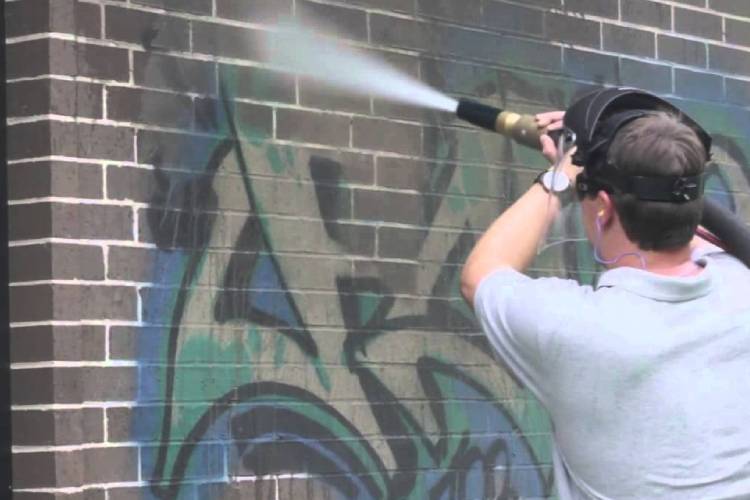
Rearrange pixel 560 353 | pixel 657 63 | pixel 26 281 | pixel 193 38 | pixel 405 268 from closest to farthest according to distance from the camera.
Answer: pixel 560 353
pixel 26 281
pixel 193 38
pixel 405 268
pixel 657 63

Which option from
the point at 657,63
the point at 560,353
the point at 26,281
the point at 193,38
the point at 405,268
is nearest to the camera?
the point at 560,353

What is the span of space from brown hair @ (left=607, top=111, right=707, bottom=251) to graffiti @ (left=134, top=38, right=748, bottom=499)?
1.40 m

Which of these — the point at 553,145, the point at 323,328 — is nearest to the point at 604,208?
the point at 553,145

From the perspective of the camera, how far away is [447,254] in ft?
19.0

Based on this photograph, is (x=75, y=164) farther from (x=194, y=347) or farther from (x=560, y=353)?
(x=560, y=353)

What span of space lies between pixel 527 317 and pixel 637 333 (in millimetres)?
206

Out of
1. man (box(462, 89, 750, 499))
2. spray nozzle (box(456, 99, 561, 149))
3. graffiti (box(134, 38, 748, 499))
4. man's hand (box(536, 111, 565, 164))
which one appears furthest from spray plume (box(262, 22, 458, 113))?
man (box(462, 89, 750, 499))

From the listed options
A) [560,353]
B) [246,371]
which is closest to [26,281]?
[246,371]

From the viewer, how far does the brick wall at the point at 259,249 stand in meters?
4.71

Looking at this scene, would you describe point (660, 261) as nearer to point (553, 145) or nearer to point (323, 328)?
point (553, 145)

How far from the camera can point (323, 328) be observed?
17.6ft

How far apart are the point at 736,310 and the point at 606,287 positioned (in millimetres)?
258

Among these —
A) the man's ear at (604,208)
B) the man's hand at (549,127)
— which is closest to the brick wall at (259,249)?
the man's hand at (549,127)

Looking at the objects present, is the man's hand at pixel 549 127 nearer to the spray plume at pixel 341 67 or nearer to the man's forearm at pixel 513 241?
the man's forearm at pixel 513 241
